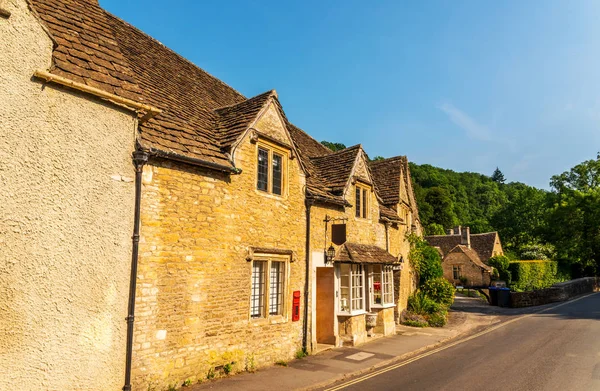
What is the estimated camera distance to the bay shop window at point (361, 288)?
14.4 metres

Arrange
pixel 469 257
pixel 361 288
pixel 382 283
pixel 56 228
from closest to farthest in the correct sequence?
pixel 56 228
pixel 361 288
pixel 382 283
pixel 469 257

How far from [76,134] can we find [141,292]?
133 inches

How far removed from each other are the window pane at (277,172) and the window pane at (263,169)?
0.43 meters

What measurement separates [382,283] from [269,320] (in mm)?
6930

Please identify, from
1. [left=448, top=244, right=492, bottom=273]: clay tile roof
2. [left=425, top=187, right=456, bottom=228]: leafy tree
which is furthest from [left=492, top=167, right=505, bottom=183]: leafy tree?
[left=448, top=244, right=492, bottom=273]: clay tile roof

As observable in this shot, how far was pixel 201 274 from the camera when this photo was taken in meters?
9.13

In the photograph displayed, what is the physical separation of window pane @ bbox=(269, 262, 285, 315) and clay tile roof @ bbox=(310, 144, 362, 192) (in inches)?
176

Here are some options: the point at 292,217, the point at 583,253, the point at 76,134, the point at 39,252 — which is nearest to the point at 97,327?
the point at 39,252

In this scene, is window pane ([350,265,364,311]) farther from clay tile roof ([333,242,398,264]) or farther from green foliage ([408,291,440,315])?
green foliage ([408,291,440,315])

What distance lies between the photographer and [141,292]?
7.90 m

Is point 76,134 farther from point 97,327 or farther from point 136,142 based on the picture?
point 97,327

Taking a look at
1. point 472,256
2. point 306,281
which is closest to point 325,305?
point 306,281

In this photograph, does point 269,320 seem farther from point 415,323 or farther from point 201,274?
point 415,323

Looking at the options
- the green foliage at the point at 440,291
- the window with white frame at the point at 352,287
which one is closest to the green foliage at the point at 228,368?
the window with white frame at the point at 352,287
